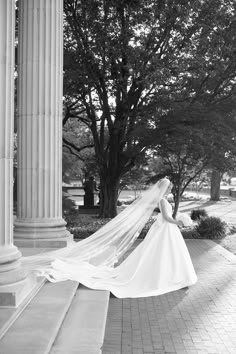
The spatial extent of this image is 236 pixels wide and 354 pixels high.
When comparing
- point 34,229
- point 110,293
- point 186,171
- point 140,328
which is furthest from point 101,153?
point 140,328

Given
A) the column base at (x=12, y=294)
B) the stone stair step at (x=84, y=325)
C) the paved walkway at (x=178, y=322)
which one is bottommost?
the paved walkway at (x=178, y=322)

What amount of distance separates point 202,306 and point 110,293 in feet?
5.13

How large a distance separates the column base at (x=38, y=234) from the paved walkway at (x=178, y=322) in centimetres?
196

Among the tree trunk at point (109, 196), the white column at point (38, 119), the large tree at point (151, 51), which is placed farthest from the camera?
the tree trunk at point (109, 196)

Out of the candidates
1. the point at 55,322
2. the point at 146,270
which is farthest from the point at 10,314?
the point at 146,270

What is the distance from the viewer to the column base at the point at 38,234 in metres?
8.59

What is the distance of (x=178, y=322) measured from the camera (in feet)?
20.3

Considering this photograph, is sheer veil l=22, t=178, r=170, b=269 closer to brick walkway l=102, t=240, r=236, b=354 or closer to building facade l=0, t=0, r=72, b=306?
building facade l=0, t=0, r=72, b=306

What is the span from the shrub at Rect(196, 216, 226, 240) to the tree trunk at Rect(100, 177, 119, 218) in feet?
16.0

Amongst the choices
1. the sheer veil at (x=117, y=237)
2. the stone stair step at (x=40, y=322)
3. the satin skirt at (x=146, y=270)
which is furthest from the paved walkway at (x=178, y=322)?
the sheer veil at (x=117, y=237)

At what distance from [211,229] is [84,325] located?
37.1 feet

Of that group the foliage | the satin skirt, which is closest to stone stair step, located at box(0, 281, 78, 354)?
the satin skirt

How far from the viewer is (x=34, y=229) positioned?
28.2ft

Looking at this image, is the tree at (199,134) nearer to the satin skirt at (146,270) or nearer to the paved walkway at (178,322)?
the paved walkway at (178,322)
